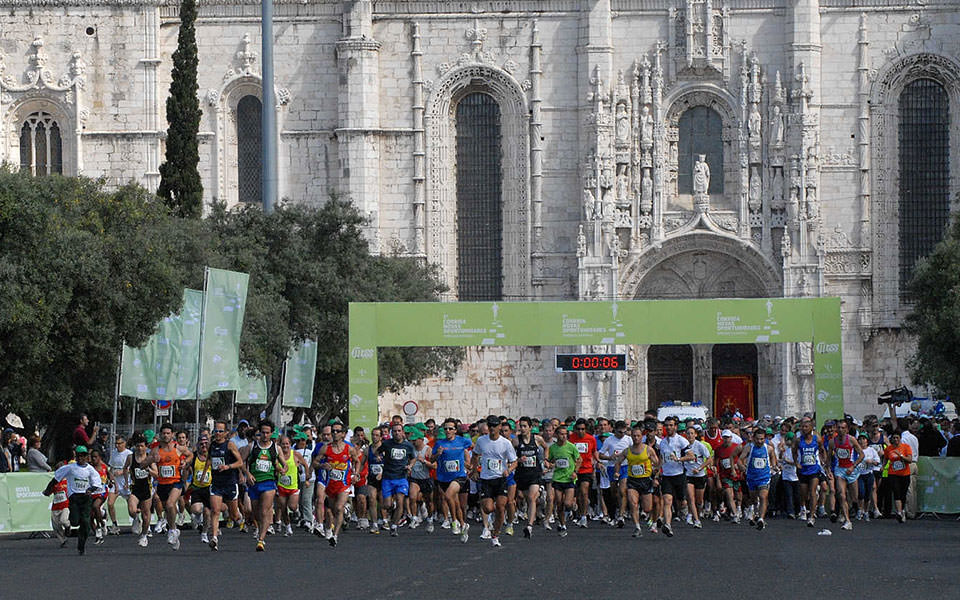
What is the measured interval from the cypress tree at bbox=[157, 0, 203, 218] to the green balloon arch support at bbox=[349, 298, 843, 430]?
907cm

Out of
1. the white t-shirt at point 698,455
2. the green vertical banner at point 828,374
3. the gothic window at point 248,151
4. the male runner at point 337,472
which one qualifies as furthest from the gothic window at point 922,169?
the male runner at point 337,472

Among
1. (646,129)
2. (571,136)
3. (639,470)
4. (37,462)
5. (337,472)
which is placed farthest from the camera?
(571,136)

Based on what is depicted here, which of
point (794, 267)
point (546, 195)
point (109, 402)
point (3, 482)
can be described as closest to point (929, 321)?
point (794, 267)

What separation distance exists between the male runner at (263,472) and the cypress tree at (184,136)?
21.8 meters

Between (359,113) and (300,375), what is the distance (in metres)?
15.0

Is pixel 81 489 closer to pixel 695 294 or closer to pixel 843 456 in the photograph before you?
pixel 843 456

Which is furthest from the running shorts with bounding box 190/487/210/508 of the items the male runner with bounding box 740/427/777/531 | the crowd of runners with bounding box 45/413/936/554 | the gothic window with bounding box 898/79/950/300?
the gothic window with bounding box 898/79/950/300

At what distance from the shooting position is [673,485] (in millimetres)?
30016

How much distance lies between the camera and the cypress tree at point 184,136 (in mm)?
50250

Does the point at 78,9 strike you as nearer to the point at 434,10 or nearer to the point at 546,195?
the point at 434,10

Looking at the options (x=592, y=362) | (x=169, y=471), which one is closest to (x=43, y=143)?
(x=592, y=362)

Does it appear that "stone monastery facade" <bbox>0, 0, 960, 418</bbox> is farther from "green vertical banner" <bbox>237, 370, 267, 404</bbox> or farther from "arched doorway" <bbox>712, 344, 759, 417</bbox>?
"green vertical banner" <bbox>237, 370, 267, 404</bbox>

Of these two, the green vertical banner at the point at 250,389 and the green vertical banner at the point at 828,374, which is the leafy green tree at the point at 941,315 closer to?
the green vertical banner at the point at 828,374

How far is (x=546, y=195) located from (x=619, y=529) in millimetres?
29718
